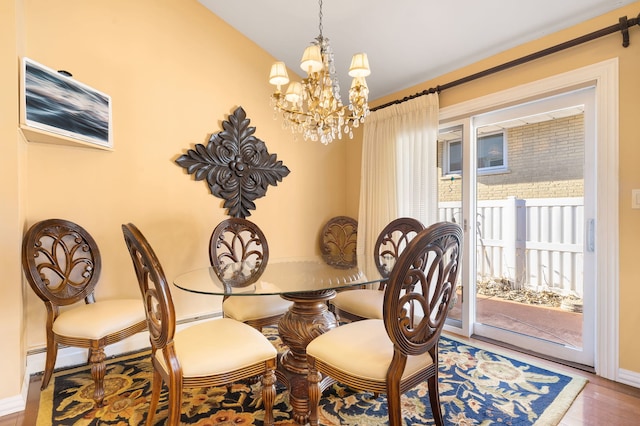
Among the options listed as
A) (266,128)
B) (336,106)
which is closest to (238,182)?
(266,128)

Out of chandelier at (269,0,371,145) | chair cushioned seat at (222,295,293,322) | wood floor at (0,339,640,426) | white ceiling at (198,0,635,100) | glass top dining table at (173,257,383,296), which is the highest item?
white ceiling at (198,0,635,100)

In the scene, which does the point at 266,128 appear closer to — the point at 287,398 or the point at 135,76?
the point at 135,76

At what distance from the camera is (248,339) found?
1531mm

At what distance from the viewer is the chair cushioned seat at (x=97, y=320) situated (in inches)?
71.8

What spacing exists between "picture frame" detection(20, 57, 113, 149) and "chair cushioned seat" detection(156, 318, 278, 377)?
1.54 metres

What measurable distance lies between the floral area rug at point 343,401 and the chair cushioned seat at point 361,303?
47 centimetres

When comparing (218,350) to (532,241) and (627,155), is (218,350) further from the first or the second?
(627,155)

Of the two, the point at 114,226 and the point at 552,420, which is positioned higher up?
the point at 114,226

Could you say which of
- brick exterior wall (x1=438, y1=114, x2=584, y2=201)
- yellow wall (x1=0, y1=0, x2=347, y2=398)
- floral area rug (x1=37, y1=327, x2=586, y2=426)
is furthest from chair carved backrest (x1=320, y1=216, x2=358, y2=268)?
floral area rug (x1=37, y1=327, x2=586, y2=426)

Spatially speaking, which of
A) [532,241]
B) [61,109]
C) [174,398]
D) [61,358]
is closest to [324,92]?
[61,109]

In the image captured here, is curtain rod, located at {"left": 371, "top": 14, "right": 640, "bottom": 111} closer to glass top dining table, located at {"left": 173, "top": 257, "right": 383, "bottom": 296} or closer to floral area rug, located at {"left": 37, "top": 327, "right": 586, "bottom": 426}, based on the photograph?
glass top dining table, located at {"left": 173, "top": 257, "right": 383, "bottom": 296}

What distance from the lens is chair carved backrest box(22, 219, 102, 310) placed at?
194 centimetres

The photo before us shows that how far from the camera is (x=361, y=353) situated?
4.49 feet

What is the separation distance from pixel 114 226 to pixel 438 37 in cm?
297
